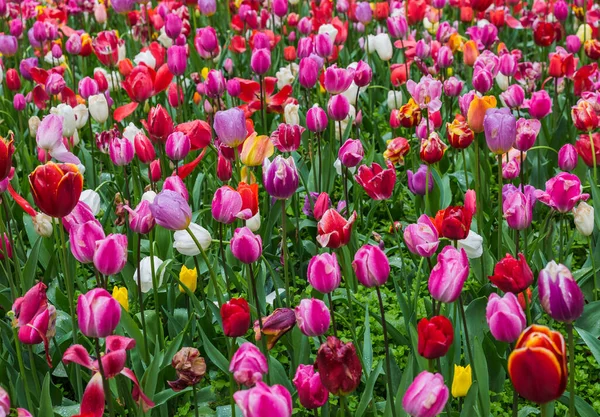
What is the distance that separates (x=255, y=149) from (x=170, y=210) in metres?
0.61

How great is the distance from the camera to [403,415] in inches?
66.0

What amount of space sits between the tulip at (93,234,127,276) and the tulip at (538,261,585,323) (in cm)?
78

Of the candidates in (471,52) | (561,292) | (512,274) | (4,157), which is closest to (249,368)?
(561,292)

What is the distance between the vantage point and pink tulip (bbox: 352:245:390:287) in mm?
1575

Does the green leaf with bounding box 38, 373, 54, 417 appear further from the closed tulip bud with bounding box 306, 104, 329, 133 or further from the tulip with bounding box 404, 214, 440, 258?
the closed tulip bud with bounding box 306, 104, 329, 133

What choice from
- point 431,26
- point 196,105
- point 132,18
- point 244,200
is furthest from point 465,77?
point 244,200

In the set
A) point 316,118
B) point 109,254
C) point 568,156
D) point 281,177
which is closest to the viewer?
point 109,254

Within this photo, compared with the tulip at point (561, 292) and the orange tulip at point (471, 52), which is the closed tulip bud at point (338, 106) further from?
the tulip at point (561, 292)

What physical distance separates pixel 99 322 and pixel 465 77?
355cm

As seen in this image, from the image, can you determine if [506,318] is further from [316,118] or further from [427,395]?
[316,118]

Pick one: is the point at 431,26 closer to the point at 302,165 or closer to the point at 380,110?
the point at 380,110

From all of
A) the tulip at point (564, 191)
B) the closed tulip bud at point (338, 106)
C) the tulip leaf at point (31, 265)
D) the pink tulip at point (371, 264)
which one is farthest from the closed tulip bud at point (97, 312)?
the closed tulip bud at point (338, 106)

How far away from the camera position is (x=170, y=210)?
5.57ft

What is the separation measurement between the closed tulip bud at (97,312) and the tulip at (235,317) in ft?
0.68
